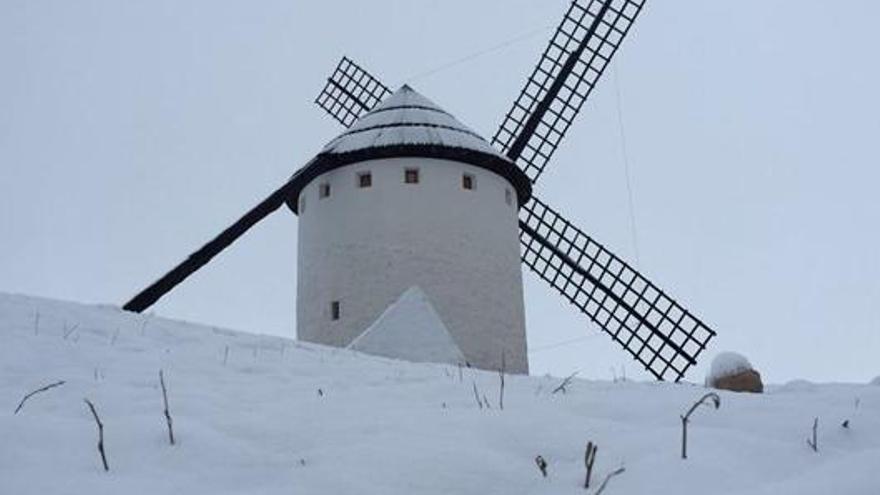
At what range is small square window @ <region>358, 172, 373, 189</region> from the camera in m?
15.2

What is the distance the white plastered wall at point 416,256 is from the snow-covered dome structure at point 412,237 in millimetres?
18

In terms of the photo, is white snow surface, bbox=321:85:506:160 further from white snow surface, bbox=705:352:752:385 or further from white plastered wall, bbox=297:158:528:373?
white snow surface, bbox=705:352:752:385

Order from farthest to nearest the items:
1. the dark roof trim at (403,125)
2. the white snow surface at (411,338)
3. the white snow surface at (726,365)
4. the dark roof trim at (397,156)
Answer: the dark roof trim at (403,125) → the dark roof trim at (397,156) → the white snow surface at (411,338) → the white snow surface at (726,365)

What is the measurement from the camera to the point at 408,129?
51.6 ft

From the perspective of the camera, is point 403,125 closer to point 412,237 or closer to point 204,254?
point 412,237

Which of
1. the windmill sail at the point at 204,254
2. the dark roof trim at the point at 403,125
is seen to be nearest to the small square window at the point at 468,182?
the dark roof trim at the point at 403,125

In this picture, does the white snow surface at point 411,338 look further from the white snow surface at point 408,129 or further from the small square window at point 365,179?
the white snow surface at point 408,129

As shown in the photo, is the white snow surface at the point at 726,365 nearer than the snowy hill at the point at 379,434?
No

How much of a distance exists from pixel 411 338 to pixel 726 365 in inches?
175

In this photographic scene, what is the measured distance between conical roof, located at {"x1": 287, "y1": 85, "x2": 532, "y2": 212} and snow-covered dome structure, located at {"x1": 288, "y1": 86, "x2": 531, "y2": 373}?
0.02m

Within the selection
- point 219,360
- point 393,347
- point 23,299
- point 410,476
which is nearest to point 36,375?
point 219,360

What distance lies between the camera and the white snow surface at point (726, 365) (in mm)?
8547

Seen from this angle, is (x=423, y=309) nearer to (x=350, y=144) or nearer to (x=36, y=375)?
(x=350, y=144)

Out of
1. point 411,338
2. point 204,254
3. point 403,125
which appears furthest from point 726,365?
point 204,254
